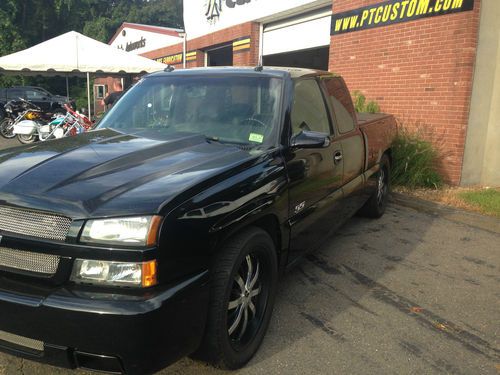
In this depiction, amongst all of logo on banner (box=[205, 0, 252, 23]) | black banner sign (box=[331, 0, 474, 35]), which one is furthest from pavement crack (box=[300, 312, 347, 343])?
logo on banner (box=[205, 0, 252, 23])

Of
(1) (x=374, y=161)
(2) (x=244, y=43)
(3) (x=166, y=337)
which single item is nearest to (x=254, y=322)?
(3) (x=166, y=337)

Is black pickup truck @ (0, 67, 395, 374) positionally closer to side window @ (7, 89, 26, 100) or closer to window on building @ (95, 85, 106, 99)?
side window @ (7, 89, 26, 100)

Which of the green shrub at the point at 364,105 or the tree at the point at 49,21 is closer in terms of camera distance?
the green shrub at the point at 364,105

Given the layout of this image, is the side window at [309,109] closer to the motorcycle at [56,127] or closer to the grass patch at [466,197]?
the grass patch at [466,197]

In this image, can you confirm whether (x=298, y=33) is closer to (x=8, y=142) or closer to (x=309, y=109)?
(x=8, y=142)

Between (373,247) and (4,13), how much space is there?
4195 cm

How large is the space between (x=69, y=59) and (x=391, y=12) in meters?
8.89

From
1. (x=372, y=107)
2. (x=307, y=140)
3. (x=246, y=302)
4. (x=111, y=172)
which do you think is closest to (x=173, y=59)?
(x=372, y=107)

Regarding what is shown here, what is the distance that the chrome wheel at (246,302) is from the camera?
267cm

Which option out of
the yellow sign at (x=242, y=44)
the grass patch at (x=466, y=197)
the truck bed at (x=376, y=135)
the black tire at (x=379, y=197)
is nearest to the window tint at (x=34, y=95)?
the yellow sign at (x=242, y=44)

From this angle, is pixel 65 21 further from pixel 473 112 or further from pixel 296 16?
pixel 473 112

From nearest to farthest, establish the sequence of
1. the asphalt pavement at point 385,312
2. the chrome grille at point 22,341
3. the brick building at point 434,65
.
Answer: the chrome grille at point 22,341 → the asphalt pavement at point 385,312 → the brick building at point 434,65

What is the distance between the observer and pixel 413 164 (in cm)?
754

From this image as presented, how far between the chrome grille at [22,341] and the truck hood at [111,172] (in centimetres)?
61
